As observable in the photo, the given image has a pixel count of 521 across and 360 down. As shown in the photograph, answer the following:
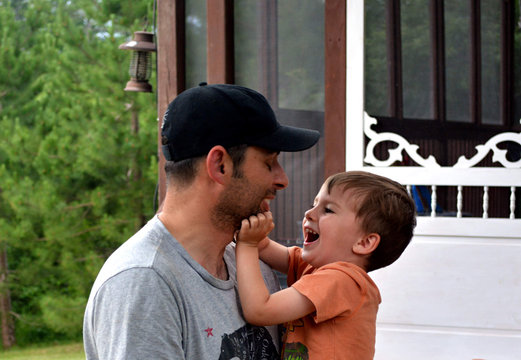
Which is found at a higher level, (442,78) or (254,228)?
(442,78)

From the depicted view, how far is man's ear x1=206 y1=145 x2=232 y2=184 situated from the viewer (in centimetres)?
127

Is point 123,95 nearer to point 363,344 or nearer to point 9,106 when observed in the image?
point 9,106

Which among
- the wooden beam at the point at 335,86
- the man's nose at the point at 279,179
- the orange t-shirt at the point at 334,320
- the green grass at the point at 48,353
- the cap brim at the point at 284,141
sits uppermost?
the wooden beam at the point at 335,86

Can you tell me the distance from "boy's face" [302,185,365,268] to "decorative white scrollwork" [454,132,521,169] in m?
1.62

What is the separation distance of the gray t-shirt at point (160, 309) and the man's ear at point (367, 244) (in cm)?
44

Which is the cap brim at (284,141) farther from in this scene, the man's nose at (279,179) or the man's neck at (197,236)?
the man's neck at (197,236)

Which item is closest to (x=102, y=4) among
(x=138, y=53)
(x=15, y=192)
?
(x=15, y=192)

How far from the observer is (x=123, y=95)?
10445mm

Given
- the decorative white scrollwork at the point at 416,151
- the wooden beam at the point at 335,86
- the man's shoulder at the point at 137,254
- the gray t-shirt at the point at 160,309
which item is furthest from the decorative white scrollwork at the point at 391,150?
the man's shoulder at the point at 137,254

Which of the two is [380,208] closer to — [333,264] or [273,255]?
[333,264]

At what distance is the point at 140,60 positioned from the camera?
5.44 m

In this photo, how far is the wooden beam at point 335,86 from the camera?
10.7 ft

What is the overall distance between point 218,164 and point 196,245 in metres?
0.16

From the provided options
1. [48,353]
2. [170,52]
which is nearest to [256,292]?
[170,52]
